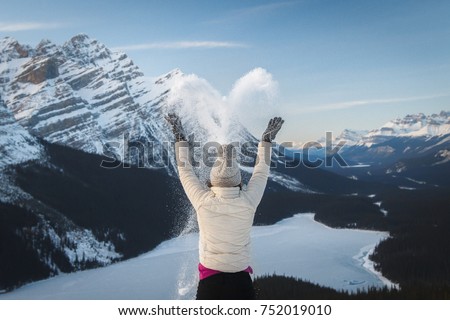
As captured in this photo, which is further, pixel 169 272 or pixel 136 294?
pixel 169 272

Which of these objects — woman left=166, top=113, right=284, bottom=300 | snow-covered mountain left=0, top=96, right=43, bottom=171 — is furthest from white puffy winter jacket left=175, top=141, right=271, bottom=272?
snow-covered mountain left=0, top=96, right=43, bottom=171

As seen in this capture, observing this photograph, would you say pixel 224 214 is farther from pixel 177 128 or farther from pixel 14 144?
pixel 14 144

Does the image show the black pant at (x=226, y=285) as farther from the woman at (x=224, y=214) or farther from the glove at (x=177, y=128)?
the glove at (x=177, y=128)

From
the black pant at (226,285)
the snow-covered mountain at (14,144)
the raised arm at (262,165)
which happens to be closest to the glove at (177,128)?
the raised arm at (262,165)

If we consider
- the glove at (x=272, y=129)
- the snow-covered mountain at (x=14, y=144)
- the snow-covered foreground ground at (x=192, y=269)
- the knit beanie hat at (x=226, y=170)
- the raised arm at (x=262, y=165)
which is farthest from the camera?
the snow-covered mountain at (x=14, y=144)

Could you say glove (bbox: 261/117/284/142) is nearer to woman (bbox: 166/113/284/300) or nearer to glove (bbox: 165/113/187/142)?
woman (bbox: 166/113/284/300)
